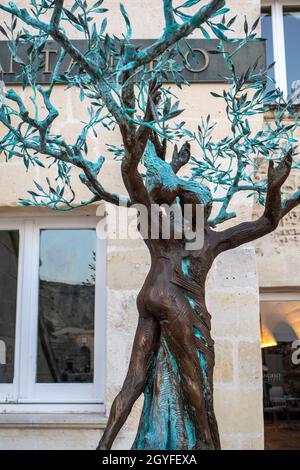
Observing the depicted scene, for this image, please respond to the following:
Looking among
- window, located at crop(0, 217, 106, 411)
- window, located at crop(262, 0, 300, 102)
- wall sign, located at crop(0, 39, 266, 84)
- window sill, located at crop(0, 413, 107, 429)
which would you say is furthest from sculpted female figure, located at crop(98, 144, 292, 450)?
window, located at crop(262, 0, 300, 102)

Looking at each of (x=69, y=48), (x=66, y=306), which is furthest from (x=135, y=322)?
(x=69, y=48)

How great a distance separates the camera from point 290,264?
329cm

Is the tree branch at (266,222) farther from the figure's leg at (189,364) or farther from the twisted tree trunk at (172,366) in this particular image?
the figure's leg at (189,364)

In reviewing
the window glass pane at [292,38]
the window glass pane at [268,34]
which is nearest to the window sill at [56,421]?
the window glass pane at [268,34]

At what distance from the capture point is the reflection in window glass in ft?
12.0

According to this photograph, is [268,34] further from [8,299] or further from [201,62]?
[8,299]

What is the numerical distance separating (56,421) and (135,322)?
0.64m

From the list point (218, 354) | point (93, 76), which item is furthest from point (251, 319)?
point (93, 76)

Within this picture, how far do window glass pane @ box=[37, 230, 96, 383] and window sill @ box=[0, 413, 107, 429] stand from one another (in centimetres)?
25

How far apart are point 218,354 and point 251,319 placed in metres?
0.26

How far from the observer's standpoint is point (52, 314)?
10.3ft

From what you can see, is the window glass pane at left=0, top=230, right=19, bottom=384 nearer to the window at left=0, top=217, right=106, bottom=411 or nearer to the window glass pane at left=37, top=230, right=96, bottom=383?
the window at left=0, top=217, right=106, bottom=411

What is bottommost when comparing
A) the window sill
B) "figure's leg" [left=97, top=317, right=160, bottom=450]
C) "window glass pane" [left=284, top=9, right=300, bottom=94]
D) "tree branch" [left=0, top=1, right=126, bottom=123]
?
the window sill
